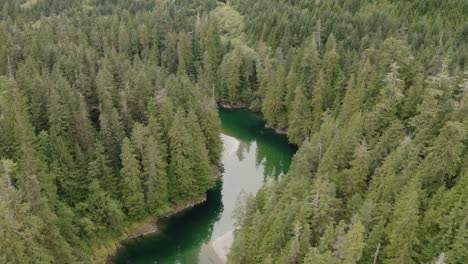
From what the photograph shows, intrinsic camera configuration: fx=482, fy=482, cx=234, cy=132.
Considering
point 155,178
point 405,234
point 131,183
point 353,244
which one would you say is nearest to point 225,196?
point 155,178

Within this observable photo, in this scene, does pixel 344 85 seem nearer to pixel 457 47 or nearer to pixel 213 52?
pixel 457 47

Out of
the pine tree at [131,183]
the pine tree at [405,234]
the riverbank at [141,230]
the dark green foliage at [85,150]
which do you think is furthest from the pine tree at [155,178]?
the pine tree at [405,234]

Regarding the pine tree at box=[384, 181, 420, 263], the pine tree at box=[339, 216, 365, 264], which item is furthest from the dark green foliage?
the pine tree at box=[384, 181, 420, 263]

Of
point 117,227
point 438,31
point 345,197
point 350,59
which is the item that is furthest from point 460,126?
point 438,31

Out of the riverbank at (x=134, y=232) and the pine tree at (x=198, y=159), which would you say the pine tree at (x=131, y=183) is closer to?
the riverbank at (x=134, y=232)

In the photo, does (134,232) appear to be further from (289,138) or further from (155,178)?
(289,138)

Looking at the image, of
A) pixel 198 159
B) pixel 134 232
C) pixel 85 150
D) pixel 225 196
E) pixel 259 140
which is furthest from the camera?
pixel 259 140
